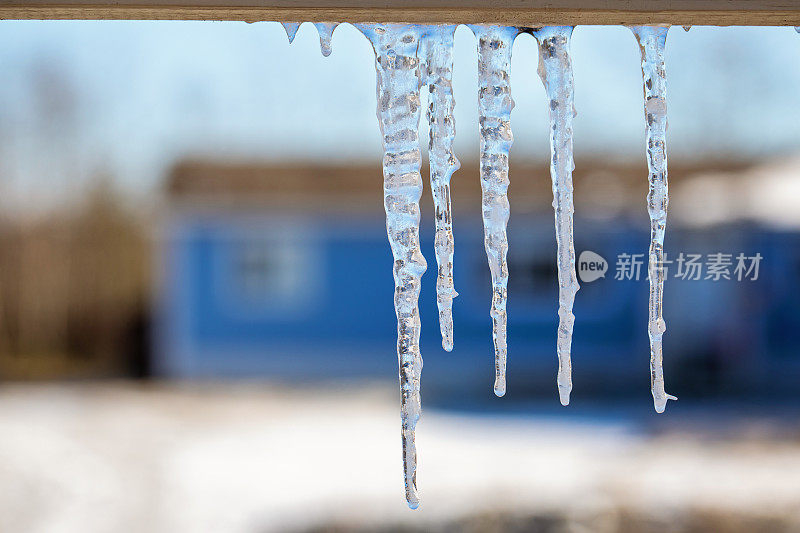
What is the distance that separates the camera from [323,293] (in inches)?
481

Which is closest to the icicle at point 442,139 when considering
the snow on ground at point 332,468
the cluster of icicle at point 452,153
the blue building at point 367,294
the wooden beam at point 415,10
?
the cluster of icicle at point 452,153

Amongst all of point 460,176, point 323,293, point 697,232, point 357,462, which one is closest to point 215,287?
point 323,293

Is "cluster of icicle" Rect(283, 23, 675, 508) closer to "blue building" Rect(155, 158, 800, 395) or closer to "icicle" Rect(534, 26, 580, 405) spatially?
"icicle" Rect(534, 26, 580, 405)

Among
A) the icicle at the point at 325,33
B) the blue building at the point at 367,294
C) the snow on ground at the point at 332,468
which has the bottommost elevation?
the snow on ground at the point at 332,468

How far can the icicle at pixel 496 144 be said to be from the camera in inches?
52.8

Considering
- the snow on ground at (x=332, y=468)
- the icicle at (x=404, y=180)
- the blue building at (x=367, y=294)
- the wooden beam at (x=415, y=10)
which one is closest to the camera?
the wooden beam at (x=415, y=10)

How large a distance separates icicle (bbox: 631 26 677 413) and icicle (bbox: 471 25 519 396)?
25cm

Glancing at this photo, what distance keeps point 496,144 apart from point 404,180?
189 millimetres

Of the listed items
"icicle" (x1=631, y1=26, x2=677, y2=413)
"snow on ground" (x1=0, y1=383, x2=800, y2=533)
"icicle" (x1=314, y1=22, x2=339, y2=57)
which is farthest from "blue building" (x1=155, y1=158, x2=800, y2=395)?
"icicle" (x1=314, y1=22, x2=339, y2=57)

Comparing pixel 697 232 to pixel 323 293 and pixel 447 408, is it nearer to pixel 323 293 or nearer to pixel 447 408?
pixel 447 408

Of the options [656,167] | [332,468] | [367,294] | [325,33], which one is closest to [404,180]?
[325,33]

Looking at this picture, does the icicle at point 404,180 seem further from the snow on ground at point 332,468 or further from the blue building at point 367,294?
the blue building at point 367,294

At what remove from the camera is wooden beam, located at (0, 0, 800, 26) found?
1.15 meters

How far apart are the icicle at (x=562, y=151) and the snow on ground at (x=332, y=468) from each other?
426cm
